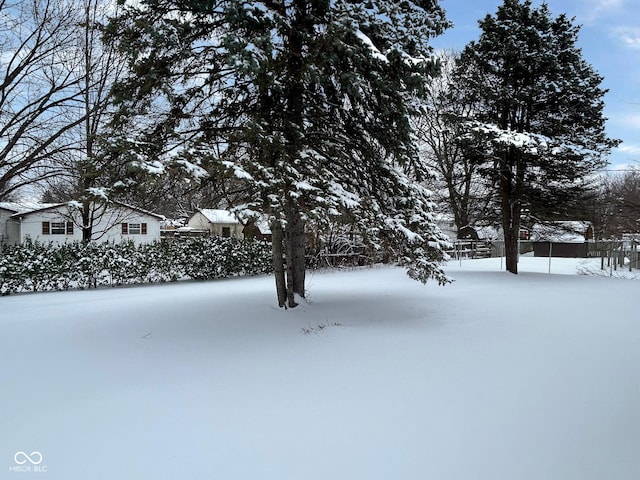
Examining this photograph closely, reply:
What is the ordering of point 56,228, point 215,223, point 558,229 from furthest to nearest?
point 215,223 → point 56,228 → point 558,229

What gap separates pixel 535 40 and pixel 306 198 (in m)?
12.3

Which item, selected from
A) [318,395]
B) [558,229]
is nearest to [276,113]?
[318,395]

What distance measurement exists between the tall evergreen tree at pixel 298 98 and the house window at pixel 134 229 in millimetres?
22180

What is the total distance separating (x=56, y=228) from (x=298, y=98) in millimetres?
23836

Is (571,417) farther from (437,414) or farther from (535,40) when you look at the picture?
(535,40)

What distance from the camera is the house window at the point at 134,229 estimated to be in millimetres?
27275

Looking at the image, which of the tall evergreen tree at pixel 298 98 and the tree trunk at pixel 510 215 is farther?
the tree trunk at pixel 510 215

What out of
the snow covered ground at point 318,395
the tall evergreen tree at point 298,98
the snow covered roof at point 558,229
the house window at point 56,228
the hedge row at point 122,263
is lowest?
the snow covered ground at point 318,395

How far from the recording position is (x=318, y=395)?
3637mm

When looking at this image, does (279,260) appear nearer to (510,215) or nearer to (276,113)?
(276,113)

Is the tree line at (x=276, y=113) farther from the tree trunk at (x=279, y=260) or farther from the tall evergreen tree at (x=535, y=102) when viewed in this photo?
the tall evergreen tree at (x=535, y=102)

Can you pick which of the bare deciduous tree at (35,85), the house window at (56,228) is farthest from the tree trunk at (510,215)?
the house window at (56,228)

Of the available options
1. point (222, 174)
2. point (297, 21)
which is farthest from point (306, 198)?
point (297, 21)

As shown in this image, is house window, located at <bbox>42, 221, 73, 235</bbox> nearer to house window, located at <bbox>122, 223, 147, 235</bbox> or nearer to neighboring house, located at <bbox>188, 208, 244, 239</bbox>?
house window, located at <bbox>122, 223, 147, 235</bbox>
